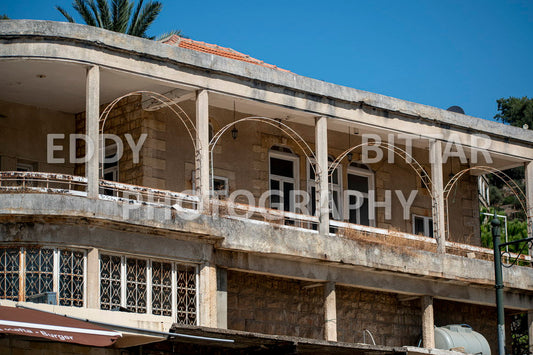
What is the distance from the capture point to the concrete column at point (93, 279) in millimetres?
18375

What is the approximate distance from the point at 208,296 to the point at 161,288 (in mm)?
1001

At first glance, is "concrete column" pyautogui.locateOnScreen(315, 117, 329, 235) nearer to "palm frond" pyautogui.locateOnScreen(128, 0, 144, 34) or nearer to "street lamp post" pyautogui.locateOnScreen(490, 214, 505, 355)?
"street lamp post" pyautogui.locateOnScreen(490, 214, 505, 355)

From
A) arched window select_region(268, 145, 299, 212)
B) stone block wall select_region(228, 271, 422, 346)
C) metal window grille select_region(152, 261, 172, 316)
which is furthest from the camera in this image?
arched window select_region(268, 145, 299, 212)

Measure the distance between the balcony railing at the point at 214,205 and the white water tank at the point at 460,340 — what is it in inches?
70.1

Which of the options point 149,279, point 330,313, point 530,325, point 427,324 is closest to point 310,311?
point 330,313

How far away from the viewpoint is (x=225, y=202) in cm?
2103

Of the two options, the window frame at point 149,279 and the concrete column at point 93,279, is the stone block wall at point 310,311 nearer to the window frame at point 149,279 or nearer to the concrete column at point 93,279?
the window frame at point 149,279

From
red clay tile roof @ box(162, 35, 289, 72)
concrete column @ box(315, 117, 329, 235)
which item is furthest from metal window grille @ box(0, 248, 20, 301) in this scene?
red clay tile roof @ box(162, 35, 289, 72)

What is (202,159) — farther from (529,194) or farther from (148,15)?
(148,15)

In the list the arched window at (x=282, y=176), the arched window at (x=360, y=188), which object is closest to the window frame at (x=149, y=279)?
the arched window at (x=282, y=176)

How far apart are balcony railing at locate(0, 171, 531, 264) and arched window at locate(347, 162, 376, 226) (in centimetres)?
99

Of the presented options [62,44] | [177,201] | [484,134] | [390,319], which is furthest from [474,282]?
[62,44]

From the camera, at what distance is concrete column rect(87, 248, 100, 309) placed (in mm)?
18375

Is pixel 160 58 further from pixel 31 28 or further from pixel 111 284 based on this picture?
pixel 111 284
